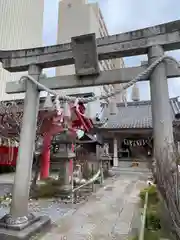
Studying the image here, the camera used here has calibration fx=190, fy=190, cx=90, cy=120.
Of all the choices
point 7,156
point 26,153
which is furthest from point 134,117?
point 26,153

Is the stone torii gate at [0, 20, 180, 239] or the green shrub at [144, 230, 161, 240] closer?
the green shrub at [144, 230, 161, 240]

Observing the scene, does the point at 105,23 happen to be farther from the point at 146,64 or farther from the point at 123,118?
the point at 146,64

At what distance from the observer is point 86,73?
146 inches

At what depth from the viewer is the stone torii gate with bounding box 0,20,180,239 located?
3.26m

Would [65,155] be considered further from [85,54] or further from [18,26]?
[18,26]

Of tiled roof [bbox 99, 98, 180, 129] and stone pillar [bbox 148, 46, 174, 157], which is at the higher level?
tiled roof [bbox 99, 98, 180, 129]

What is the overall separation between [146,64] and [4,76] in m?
18.7

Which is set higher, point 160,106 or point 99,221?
point 160,106

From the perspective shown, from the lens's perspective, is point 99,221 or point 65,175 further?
point 65,175

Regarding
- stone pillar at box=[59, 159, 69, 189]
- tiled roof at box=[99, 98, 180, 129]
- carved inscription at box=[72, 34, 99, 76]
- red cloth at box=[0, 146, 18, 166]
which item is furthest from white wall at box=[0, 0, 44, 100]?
carved inscription at box=[72, 34, 99, 76]

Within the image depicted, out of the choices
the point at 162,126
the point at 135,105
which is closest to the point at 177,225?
the point at 162,126

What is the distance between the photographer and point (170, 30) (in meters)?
3.29

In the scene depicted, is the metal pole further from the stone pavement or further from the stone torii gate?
the stone pavement

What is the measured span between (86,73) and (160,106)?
1509mm
